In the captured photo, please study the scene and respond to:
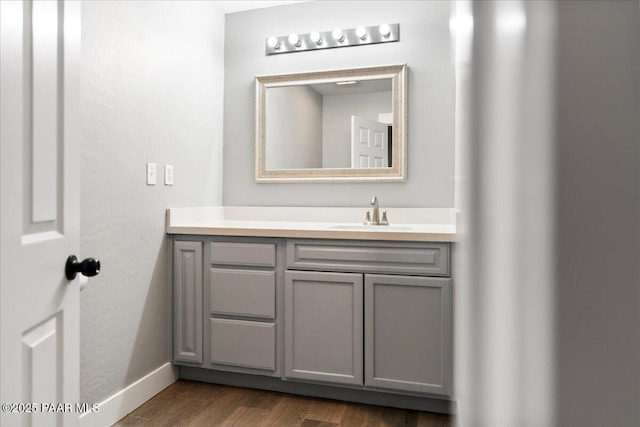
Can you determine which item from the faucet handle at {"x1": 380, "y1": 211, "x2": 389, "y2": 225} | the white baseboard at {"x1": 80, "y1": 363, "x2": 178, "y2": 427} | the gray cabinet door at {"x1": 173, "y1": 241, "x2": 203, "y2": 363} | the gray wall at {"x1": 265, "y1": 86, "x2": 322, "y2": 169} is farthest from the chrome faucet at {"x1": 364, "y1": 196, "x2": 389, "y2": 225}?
the white baseboard at {"x1": 80, "y1": 363, "x2": 178, "y2": 427}

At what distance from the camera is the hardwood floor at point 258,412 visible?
1982mm

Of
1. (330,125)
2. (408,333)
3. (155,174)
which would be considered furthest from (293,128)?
(408,333)

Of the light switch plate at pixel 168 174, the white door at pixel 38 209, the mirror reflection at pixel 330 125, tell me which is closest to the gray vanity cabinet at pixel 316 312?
the light switch plate at pixel 168 174

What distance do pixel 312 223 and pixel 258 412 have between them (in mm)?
1125

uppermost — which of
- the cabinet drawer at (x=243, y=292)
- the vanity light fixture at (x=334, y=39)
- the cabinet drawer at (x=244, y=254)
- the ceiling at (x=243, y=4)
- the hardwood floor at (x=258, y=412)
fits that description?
the ceiling at (x=243, y=4)

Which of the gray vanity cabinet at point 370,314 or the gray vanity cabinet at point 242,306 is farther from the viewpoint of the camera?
the gray vanity cabinet at point 242,306

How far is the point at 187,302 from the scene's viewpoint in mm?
2369

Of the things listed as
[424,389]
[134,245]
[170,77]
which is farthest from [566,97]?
[170,77]

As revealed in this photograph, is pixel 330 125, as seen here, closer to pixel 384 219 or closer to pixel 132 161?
pixel 384 219

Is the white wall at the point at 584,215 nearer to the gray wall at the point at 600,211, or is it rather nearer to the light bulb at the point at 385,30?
the gray wall at the point at 600,211

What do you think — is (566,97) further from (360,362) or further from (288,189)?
(288,189)

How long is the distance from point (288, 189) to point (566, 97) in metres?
2.68

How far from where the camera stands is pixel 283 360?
7.29ft

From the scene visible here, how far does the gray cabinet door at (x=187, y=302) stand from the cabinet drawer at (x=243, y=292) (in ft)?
0.33
